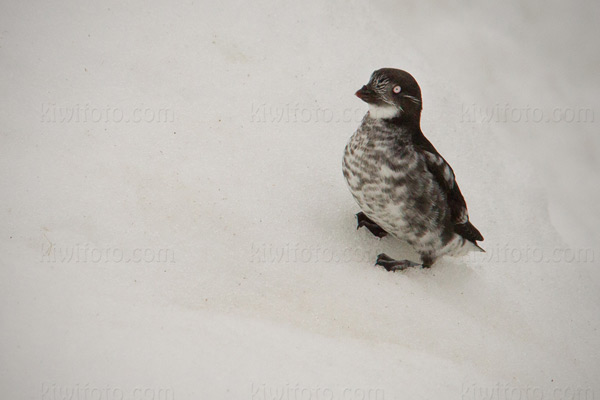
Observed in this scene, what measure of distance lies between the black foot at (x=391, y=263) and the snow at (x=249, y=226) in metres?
0.06

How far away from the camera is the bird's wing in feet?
10.1

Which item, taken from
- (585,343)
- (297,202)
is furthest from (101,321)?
(585,343)

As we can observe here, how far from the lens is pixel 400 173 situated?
9.75 ft
